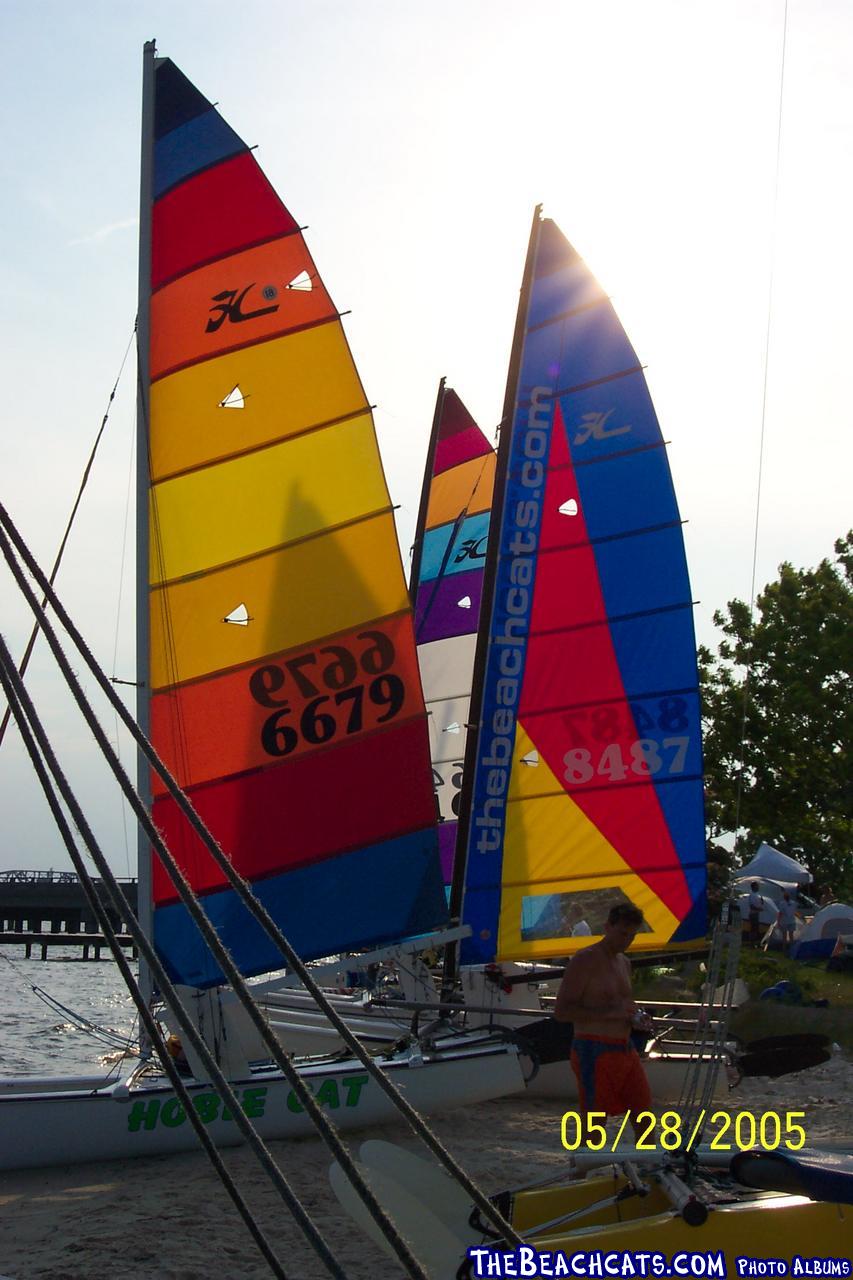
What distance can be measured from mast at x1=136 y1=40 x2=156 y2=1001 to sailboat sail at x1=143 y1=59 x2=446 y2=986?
68 millimetres

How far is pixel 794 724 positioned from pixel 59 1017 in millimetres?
17009

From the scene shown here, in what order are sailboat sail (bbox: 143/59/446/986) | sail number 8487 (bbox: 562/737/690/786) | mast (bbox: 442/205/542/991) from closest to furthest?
sailboat sail (bbox: 143/59/446/986)
mast (bbox: 442/205/542/991)
sail number 8487 (bbox: 562/737/690/786)

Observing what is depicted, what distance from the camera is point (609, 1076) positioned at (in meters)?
6.92

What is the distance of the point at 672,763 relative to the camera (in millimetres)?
12062

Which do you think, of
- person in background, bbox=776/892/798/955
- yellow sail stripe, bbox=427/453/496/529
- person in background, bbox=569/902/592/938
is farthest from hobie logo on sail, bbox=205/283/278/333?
person in background, bbox=776/892/798/955

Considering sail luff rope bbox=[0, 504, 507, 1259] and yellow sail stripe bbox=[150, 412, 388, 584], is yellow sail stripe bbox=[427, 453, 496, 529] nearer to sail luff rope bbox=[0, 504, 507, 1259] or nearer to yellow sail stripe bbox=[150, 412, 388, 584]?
yellow sail stripe bbox=[150, 412, 388, 584]

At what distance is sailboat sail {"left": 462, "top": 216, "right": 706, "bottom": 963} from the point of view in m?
11.8

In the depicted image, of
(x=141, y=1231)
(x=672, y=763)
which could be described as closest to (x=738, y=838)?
(x=672, y=763)

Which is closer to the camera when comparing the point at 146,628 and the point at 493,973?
the point at 146,628

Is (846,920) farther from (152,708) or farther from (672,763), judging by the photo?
(152,708)

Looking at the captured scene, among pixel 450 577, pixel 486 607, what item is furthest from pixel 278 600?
pixel 450 577

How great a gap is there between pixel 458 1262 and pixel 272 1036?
1489 millimetres

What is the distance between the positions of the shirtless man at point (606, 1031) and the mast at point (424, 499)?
922 cm
